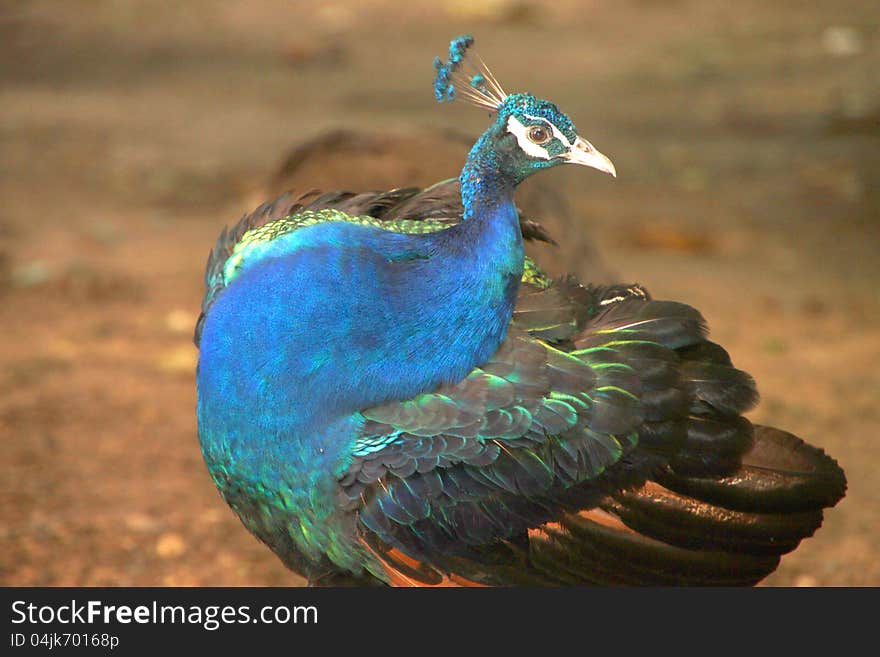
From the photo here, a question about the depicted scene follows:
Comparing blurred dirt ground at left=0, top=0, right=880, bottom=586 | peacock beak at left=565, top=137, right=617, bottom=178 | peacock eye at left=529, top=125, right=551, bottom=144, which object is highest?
blurred dirt ground at left=0, top=0, right=880, bottom=586

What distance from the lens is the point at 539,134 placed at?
292 cm

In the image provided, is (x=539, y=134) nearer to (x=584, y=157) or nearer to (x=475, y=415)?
(x=584, y=157)

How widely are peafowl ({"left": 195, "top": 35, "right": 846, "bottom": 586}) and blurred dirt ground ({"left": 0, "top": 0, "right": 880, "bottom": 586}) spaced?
4.67 ft

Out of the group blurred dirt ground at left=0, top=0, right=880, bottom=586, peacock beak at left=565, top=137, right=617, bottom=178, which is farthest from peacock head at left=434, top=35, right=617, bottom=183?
blurred dirt ground at left=0, top=0, right=880, bottom=586

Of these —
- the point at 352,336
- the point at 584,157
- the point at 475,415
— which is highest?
the point at 584,157

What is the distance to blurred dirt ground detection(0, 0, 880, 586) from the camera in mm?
4980

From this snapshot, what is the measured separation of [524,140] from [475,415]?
685 millimetres

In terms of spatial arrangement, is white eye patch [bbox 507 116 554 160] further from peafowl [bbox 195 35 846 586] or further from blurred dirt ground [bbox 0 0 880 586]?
blurred dirt ground [bbox 0 0 880 586]

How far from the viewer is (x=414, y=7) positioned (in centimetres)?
1270

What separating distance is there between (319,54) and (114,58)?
1.90 metres

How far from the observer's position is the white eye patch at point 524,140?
2908 millimetres

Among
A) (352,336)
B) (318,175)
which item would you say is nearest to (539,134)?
(352,336)

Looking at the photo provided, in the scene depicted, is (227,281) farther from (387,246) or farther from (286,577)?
(286,577)

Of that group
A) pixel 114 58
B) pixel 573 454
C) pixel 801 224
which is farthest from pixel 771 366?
pixel 114 58
